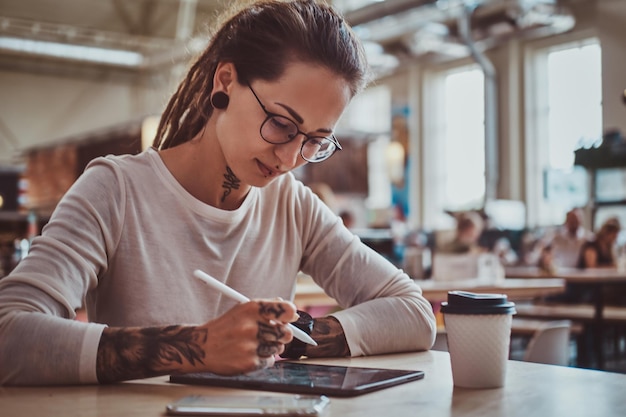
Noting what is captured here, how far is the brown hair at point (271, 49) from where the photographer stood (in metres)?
1.48

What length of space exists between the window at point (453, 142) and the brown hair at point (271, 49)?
10.5m

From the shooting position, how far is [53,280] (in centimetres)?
128

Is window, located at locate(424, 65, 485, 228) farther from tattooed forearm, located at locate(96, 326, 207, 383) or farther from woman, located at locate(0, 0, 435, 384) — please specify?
tattooed forearm, located at locate(96, 326, 207, 383)

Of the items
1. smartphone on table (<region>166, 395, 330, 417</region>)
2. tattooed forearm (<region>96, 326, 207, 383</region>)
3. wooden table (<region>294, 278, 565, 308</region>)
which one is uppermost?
tattooed forearm (<region>96, 326, 207, 383</region>)

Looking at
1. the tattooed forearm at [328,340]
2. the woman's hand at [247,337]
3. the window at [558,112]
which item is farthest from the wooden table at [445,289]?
the window at [558,112]

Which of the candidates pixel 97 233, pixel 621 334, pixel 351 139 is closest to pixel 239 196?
pixel 97 233

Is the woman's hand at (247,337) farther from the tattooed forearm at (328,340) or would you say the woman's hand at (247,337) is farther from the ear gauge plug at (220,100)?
the ear gauge plug at (220,100)

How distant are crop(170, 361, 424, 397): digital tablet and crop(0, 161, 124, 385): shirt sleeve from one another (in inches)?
6.5

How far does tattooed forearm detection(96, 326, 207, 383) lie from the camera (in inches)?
45.0

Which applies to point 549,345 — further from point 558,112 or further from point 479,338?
point 558,112

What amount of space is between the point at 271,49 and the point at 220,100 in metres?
0.16

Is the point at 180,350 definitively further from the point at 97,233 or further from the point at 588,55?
the point at 588,55

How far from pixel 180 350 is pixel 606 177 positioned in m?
9.21

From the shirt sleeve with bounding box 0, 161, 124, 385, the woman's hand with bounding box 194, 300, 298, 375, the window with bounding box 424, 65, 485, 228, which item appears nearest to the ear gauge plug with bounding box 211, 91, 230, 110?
the shirt sleeve with bounding box 0, 161, 124, 385
